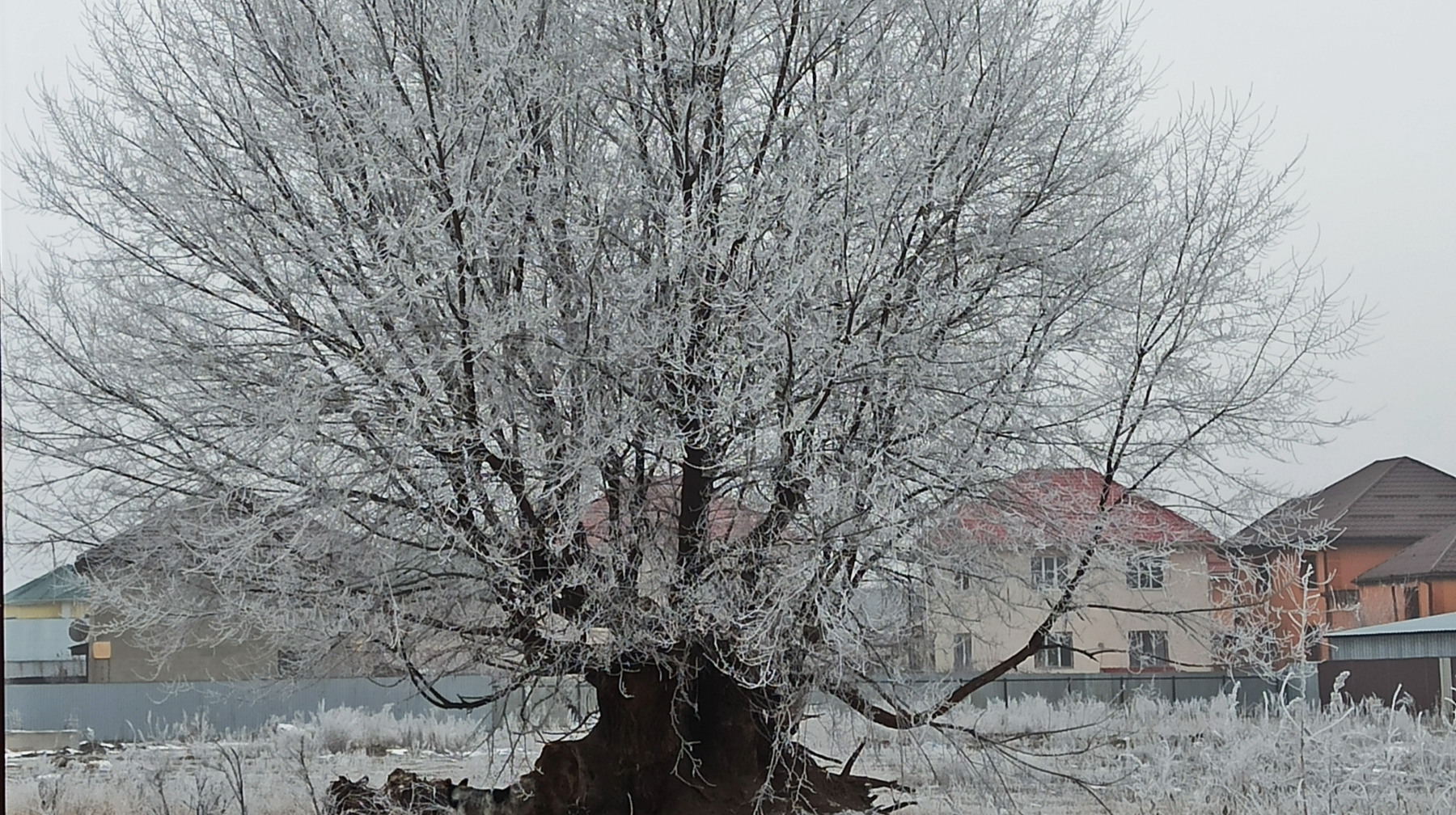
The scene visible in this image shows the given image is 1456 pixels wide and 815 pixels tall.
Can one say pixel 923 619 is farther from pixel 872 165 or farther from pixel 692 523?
pixel 872 165

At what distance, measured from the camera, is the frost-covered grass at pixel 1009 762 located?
5.37m

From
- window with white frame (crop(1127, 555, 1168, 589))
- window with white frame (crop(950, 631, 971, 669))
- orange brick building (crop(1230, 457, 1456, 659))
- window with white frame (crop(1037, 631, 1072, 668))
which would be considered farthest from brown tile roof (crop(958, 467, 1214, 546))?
window with white frame (crop(1037, 631, 1072, 668))

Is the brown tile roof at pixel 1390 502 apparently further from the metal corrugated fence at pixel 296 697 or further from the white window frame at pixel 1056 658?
the white window frame at pixel 1056 658

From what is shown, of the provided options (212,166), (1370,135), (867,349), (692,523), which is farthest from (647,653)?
(1370,135)

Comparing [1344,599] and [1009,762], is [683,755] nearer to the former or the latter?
[1009,762]

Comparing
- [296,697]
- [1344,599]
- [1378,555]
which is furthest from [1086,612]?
[296,697]

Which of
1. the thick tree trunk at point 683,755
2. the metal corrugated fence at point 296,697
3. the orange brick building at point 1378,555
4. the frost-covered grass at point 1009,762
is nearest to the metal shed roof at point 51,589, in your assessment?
the metal corrugated fence at point 296,697

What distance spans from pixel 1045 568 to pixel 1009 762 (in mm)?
1197

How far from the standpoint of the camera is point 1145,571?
495 centimetres

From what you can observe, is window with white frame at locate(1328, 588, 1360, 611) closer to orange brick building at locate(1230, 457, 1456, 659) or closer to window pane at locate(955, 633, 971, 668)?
orange brick building at locate(1230, 457, 1456, 659)

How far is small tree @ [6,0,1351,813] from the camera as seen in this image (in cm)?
405

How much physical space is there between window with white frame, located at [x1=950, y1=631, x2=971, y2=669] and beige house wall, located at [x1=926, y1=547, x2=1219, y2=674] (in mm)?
13

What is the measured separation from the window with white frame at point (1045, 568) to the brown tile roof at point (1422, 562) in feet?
4.80

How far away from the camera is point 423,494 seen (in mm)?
4230
